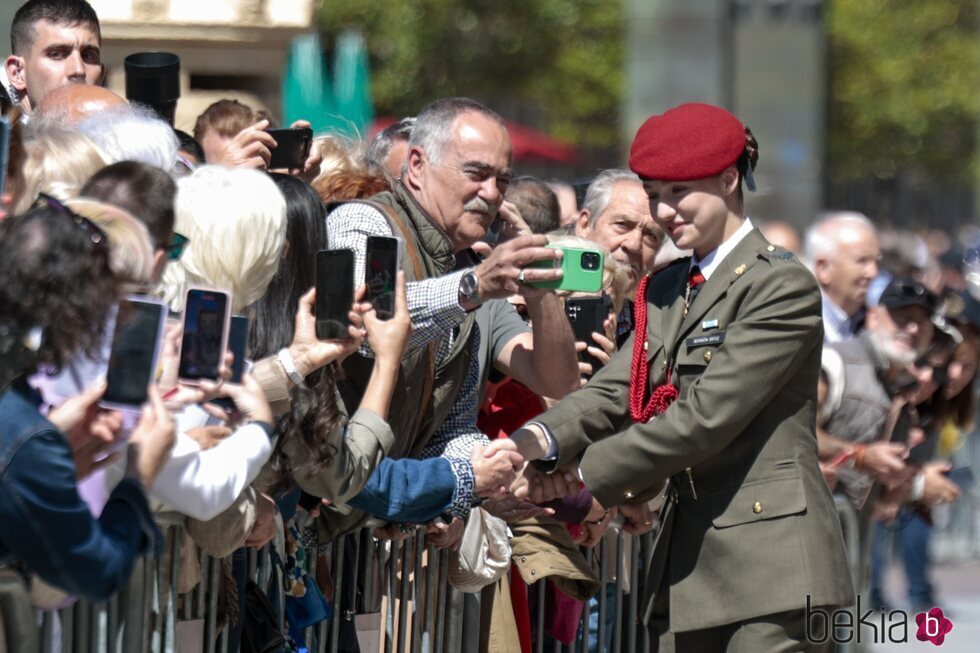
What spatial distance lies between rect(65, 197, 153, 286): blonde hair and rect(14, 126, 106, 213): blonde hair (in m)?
0.44

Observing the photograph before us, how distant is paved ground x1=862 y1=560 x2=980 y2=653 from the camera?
9102 millimetres

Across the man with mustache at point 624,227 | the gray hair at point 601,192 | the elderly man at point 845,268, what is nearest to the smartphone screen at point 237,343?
the man with mustache at point 624,227

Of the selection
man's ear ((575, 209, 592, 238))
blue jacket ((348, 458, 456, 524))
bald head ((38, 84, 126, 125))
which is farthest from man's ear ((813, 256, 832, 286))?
bald head ((38, 84, 126, 125))

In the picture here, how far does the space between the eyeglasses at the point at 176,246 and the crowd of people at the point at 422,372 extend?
63mm

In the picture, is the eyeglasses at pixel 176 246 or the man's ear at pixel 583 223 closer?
the eyeglasses at pixel 176 246

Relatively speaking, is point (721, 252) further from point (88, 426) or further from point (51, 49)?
point (51, 49)

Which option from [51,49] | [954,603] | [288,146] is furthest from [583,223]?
[954,603]

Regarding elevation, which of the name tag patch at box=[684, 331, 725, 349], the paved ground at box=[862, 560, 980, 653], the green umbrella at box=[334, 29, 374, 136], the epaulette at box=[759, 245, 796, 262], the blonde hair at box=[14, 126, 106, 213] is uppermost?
the green umbrella at box=[334, 29, 374, 136]

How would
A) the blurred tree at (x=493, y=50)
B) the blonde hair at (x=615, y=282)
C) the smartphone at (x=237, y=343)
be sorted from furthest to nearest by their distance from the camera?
the blurred tree at (x=493, y=50)
the blonde hair at (x=615, y=282)
the smartphone at (x=237, y=343)

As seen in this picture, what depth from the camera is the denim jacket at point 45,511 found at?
314 cm

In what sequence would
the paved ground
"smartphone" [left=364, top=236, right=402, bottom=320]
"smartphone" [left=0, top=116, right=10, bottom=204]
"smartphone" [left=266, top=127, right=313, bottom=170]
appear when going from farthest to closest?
the paved ground < "smartphone" [left=266, top=127, right=313, bottom=170] < "smartphone" [left=364, top=236, right=402, bottom=320] < "smartphone" [left=0, top=116, right=10, bottom=204]

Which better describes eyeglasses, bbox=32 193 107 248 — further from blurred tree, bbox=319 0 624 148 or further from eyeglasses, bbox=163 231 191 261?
blurred tree, bbox=319 0 624 148

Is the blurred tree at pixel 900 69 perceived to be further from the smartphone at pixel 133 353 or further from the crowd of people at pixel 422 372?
the smartphone at pixel 133 353

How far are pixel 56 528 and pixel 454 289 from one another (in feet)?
5.96
